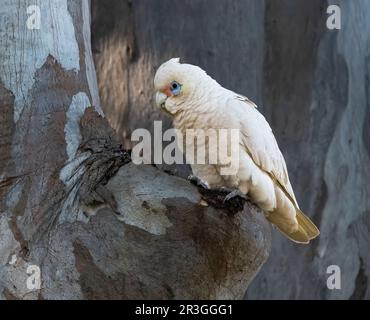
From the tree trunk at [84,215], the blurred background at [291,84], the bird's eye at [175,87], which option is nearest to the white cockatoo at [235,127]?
the bird's eye at [175,87]

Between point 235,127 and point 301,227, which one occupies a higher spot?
point 235,127

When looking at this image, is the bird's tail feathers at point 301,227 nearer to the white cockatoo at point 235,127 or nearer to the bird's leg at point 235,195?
the white cockatoo at point 235,127

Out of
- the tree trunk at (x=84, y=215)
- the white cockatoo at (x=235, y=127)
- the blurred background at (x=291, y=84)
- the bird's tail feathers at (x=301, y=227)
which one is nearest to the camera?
the tree trunk at (x=84, y=215)

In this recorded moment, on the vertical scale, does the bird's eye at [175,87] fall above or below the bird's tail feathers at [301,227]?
above

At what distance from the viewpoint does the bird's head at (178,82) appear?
2.12m

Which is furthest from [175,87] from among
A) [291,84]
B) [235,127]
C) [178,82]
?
[291,84]

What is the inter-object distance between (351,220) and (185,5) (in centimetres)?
115

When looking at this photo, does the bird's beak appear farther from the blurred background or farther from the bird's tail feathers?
the blurred background

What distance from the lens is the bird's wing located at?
2094 millimetres

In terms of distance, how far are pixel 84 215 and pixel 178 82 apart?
0.49 m

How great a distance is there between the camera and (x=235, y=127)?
6.84ft

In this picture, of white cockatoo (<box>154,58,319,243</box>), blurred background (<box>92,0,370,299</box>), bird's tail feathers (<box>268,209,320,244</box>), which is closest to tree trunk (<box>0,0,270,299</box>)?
white cockatoo (<box>154,58,319,243</box>)

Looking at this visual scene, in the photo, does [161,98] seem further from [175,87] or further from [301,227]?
[301,227]

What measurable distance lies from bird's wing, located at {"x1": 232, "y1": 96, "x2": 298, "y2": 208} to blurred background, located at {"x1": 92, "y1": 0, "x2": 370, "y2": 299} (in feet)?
2.58
